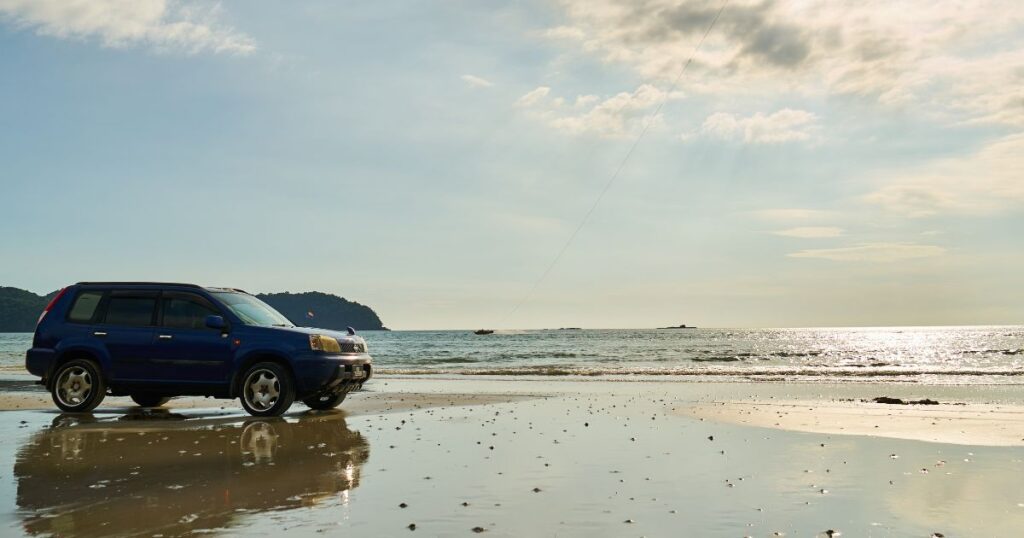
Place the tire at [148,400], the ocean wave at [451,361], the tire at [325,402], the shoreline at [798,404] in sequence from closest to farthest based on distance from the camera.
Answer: the shoreline at [798,404] < the tire at [325,402] < the tire at [148,400] < the ocean wave at [451,361]

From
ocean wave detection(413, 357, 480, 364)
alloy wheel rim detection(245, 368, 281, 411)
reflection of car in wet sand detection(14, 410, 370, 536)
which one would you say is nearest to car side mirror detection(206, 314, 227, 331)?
alloy wheel rim detection(245, 368, 281, 411)

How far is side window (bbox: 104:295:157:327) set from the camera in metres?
14.7

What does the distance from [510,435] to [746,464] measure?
362 cm

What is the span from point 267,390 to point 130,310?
3.03 m

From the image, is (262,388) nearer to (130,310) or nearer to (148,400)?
(130,310)

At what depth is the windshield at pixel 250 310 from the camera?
14.7 m

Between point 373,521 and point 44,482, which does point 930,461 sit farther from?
point 44,482

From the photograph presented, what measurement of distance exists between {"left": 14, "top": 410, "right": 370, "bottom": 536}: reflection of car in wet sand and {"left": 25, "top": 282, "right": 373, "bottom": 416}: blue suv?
1.16 meters

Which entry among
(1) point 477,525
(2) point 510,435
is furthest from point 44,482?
(2) point 510,435

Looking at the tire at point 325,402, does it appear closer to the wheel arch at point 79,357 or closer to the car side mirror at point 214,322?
the car side mirror at point 214,322

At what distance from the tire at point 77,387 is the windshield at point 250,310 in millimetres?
2610

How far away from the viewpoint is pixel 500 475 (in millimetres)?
8102

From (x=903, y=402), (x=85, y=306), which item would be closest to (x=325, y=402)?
(x=85, y=306)

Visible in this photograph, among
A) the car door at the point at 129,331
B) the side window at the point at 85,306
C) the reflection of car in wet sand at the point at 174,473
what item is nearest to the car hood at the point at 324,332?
the reflection of car in wet sand at the point at 174,473
